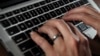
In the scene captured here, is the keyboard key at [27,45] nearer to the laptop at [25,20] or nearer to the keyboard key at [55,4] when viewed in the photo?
the laptop at [25,20]

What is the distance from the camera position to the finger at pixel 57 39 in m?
0.52

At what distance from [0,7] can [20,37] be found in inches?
4.6

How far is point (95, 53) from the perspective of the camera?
2.19 feet

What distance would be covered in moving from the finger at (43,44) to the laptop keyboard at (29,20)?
0.06ft

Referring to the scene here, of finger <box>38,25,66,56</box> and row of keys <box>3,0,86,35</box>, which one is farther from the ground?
row of keys <box>3,0,86,35</box>

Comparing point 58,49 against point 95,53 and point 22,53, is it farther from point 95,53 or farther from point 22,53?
point 95,53

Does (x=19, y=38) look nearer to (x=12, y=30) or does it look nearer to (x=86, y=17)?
(x=12, y=30)

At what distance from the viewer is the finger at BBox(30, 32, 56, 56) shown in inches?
20.8

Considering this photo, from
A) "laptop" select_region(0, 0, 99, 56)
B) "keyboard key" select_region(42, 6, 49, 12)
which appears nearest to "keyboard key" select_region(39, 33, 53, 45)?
"laptop" select_region(0, 0, 99, 56)

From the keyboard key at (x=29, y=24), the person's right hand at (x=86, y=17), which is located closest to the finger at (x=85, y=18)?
the person's right hand at (x=86, y=17)

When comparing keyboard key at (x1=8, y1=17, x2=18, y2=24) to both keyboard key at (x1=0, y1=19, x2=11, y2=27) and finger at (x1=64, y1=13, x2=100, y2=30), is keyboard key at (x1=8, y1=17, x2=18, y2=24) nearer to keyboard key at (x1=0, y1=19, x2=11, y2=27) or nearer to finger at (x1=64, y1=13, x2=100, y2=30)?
keyboard key at (x1=0, y1=19, x2=11, y2=27)

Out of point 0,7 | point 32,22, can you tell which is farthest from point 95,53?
point 0,7

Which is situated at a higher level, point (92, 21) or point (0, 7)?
point (0, 7)

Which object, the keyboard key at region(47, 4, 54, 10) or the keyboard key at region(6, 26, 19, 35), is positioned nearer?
the keyboard key at region(6, 26, 19, 35)
